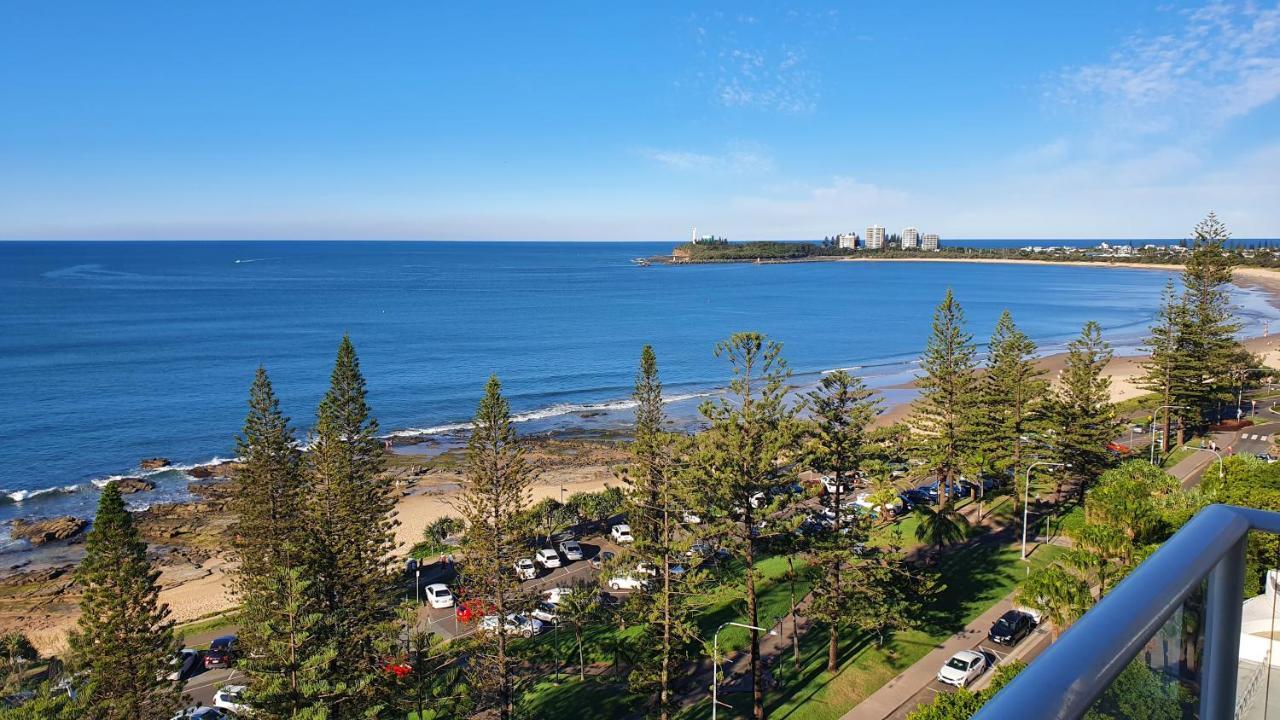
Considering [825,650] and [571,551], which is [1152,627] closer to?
[825,650]

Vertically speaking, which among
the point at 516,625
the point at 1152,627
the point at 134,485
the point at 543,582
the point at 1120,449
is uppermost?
the point at 1152,627

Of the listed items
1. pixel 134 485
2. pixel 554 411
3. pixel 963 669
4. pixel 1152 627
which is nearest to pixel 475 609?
pixel 963 669

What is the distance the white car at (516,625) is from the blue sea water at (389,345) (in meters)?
28.5

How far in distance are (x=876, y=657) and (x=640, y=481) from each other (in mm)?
9570

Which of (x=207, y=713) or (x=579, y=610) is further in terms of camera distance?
(x=579, y=610)

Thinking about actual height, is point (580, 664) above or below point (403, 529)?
above

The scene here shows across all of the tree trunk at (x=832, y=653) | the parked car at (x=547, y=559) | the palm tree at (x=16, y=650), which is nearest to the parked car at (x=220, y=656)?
the palm tree at (x=16, y=650)

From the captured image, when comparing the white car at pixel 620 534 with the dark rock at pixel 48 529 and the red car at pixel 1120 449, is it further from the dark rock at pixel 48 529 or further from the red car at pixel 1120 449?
the dark rock at pixel 48 529

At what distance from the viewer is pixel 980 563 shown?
101ft

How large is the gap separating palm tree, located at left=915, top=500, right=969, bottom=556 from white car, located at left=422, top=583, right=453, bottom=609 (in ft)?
66.9

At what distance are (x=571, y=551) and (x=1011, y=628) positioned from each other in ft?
63.3

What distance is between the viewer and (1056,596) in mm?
20281

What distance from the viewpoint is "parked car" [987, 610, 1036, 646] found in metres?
24.6

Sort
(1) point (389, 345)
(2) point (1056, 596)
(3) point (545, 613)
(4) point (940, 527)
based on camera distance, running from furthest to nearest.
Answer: (1) point (389, 345)
(4) point (940, 527)
(3) point (545, 613)
(2) point (1056, 596)
